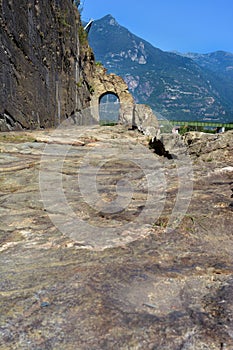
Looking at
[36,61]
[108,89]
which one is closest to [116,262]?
[36,61]

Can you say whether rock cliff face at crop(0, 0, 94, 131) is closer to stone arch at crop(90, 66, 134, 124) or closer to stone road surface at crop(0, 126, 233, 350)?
stone road surface at crop(0, 126, 233, 350)

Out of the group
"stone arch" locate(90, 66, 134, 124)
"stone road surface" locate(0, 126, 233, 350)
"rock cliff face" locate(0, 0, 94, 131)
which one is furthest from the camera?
"stone arch" locate(90, 66, 134, 124)

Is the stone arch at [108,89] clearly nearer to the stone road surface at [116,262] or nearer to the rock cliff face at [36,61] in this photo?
the rock cliff face at [36,61]

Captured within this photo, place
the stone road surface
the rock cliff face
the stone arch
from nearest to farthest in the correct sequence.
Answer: the stone road surface → the rock cliff face → the stone arch

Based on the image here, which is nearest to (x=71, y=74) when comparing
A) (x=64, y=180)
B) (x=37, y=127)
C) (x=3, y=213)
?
(x=37, y=127)

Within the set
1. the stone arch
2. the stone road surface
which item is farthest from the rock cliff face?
the stone arch

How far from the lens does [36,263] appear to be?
263cm

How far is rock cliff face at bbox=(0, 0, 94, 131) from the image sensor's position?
976 centimetres

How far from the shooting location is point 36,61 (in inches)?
484

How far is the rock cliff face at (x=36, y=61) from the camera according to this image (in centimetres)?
976

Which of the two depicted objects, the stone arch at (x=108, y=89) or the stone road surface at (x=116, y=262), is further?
the stone arch at (x=108, y=89)

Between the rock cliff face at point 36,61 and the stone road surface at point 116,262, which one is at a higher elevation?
the rock cliff face at point 36,61

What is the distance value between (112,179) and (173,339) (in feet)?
12.5

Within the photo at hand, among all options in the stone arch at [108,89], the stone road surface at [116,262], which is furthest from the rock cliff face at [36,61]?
the stone arch at [108,89]
